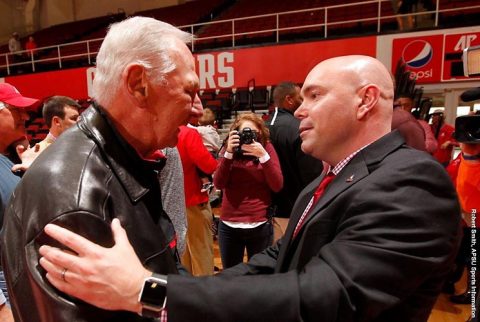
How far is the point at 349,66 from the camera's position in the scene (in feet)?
3.76

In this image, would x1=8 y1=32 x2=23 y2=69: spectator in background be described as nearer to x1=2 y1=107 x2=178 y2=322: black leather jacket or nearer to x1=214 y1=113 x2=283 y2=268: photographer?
x1=214 y1=113 x2=283 y2=268: photographer

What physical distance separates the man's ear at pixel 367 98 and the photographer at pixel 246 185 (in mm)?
1438

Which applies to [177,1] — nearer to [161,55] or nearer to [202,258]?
[202,258]

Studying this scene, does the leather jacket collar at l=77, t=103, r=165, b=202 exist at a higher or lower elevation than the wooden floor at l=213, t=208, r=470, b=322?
higher

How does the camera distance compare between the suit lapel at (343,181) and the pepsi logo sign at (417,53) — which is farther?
the pepsi logo sign at (417,53)

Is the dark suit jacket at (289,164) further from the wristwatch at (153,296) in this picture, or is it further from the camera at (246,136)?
the wristwatch at (153,296)

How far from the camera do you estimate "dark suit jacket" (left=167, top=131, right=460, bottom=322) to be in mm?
785

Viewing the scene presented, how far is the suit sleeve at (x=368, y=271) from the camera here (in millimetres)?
785

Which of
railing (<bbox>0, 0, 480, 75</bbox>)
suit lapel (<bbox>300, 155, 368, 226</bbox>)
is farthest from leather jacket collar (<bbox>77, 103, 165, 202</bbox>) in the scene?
railing (<bbox>0, 0, 480, 75</bbox>)

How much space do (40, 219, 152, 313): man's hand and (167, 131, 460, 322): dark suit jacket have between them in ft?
0.33

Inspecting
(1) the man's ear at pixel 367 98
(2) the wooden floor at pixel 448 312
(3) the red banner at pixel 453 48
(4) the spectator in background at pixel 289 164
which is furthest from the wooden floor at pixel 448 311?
(3) the red banner at pixel 453 48

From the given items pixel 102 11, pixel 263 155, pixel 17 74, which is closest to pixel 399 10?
pixel 263 155

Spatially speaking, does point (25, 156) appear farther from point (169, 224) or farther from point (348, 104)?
point (348, 104)

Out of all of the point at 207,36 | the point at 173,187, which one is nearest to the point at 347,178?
the point at 173,187
